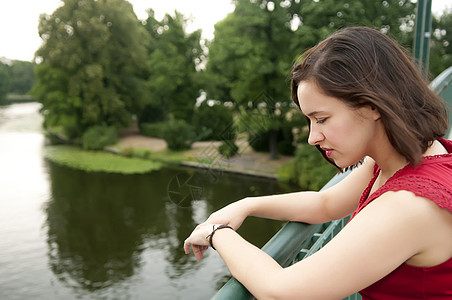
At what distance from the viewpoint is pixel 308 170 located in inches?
593

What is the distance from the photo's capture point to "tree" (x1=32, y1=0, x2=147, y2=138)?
932 inches

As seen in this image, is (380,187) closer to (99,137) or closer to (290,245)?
(290,245)

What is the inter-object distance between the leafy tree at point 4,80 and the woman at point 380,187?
155 ft

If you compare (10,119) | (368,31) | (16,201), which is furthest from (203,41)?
(10,119)

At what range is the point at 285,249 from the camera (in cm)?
110

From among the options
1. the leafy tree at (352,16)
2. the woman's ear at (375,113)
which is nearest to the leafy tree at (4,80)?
the leafy tree at (352,16)

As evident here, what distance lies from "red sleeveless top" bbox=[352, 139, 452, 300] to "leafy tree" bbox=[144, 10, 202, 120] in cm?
2294

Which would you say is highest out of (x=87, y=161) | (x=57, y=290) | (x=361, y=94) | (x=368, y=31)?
(x=368, y=31)

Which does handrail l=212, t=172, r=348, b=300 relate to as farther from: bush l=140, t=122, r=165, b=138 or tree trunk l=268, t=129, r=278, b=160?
bush l=140, t=122, r=165, b=138

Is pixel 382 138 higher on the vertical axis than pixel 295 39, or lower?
lower

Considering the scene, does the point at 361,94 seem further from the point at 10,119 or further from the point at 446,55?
the point at 10,119

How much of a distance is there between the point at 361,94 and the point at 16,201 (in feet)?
65.8

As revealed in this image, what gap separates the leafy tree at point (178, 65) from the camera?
78.1 feet

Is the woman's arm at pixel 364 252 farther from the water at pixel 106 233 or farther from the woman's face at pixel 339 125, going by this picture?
the water at pixel 106 233
